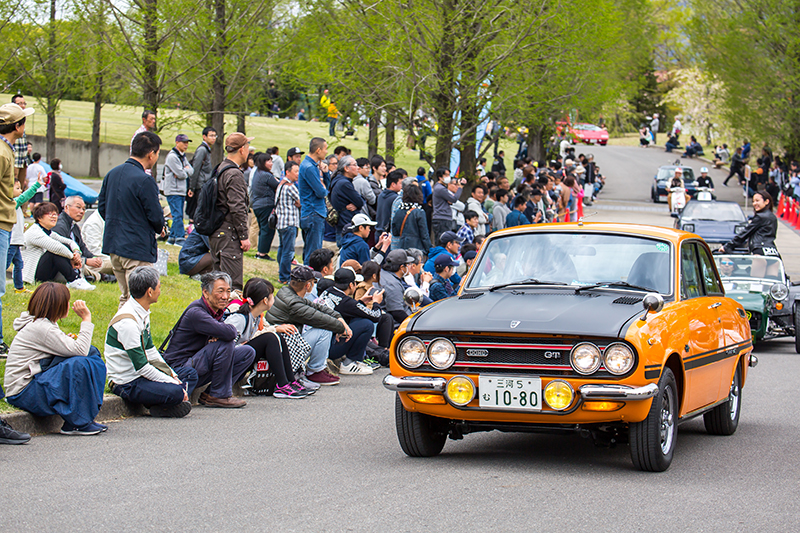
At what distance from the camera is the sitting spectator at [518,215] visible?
17.7 metres

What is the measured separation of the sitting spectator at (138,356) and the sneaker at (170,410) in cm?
5

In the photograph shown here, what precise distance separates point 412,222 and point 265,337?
5789 millimetres

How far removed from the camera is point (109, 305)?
11.5 m

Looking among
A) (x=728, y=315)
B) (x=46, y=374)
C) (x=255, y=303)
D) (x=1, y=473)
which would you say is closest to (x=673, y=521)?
(x=728, y=315)

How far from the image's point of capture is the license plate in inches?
247

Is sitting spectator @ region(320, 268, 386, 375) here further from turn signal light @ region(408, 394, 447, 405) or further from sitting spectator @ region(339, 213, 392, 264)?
turn signal light @ region(408, 394, 447, 405)

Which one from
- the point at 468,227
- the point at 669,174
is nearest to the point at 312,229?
the point at 468,227

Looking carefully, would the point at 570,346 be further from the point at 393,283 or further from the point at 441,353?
the point at 393,283

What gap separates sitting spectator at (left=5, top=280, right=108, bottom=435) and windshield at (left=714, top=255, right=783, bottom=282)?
1108 cm

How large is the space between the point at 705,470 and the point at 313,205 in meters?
8.96

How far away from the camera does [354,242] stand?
13.8 m

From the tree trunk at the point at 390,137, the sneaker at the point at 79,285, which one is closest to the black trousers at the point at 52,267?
the sneaker at the point at 79,285

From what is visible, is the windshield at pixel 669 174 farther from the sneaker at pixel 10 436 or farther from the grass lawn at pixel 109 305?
the sneaker at pixel 10 436

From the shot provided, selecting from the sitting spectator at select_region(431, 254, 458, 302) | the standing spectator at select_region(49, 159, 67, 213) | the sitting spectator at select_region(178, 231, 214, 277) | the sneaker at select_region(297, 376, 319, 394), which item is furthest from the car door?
the standing spectator at select_region(49, 159, 67, 213)
